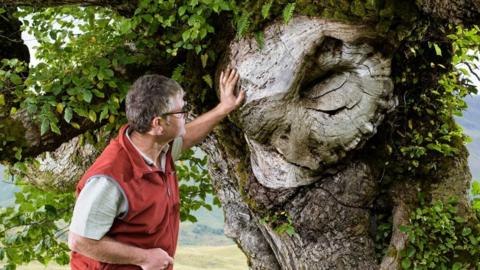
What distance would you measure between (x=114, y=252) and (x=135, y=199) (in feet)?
1.23

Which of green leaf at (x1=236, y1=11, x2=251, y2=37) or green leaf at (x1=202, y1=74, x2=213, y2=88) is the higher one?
green leaf at (x1=236, y1=11, x2=251, y2=37)

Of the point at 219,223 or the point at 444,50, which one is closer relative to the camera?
the point at 444,50

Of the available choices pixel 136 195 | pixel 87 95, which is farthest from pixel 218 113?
pixel 136 195

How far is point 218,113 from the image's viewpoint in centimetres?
548

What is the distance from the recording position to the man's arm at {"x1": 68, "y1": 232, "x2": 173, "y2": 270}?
12.8ft

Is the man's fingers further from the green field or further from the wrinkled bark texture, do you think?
the green field

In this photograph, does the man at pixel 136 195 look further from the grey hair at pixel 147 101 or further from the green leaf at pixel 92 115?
the green leaf at pixel 92 115

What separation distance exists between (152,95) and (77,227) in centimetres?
109

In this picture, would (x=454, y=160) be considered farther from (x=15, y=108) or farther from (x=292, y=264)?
(x=15, y=108)

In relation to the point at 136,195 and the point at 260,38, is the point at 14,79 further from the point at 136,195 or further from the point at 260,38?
the point at 136,195

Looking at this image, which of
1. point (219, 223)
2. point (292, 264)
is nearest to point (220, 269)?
point (292, 264)

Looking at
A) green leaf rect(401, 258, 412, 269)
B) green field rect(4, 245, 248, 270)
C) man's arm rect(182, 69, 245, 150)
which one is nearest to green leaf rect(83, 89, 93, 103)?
man's arm rect(182, 69, 245, 150)

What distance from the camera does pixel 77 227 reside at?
12.7ft

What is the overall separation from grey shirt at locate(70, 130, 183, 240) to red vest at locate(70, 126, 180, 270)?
0.18 feet
